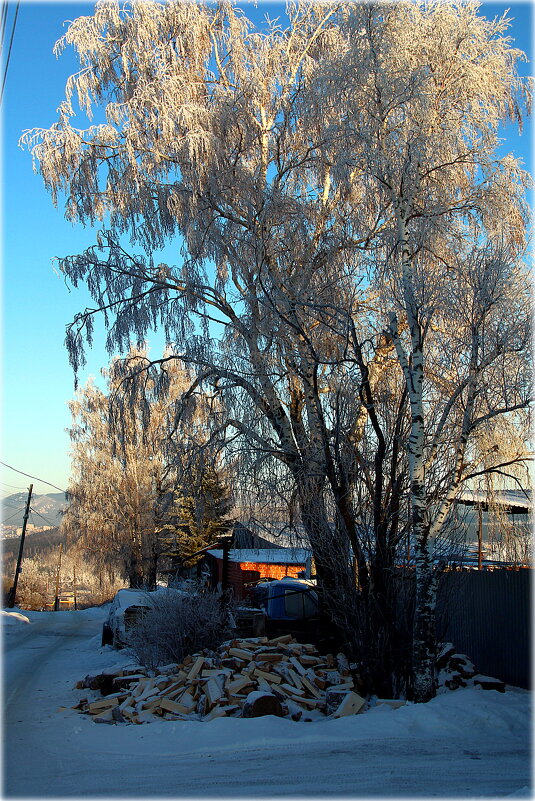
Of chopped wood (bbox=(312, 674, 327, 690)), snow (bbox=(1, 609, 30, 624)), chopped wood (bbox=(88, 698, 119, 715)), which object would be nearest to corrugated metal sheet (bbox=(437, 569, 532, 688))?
chopped wood (bbox=(312, 674, 327, 690))

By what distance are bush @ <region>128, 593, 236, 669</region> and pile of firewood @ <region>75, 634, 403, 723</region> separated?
338 millimetres

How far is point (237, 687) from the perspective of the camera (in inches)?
359

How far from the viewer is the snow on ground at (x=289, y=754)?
603cm

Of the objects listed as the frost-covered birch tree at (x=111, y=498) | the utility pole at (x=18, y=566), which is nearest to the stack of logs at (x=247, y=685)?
the frost-covered birch tree at (x=111, y=498)

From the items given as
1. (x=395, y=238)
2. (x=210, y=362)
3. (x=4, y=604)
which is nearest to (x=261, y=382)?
(x=210, y=362)

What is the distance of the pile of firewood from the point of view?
866cm

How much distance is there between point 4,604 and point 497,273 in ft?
114

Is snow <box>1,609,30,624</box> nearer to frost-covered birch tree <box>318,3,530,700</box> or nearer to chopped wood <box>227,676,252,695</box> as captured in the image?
chopped wood <box>227,676,252,695</box>

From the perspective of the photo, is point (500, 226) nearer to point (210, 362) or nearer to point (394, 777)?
point (210, 362)

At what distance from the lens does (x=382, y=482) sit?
969 centimetres

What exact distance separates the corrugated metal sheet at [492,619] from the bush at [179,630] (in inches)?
157

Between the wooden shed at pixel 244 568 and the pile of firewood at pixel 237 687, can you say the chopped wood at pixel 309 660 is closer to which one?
the pile of firewood at pixel 237 687

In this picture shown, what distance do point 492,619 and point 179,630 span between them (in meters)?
5.31

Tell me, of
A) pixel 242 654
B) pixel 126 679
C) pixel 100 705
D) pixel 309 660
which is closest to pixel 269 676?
pixel 242 654
